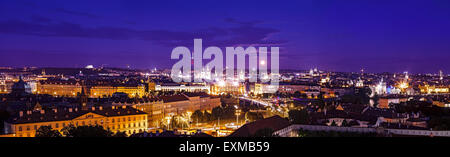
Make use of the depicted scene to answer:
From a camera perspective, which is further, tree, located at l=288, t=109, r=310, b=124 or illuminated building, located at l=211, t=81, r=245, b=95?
illuminated building, located at l=211, t=81, r=245, b=95

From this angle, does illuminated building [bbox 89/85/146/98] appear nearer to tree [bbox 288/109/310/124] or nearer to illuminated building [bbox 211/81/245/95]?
illuminated building [bbox 211/81/245/95]

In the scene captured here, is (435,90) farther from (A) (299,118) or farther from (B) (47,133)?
(B) (47,133)

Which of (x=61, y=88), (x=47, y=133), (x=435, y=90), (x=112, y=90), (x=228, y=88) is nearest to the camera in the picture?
(x=47, y=133)

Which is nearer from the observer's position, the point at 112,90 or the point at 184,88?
the point at 112,90

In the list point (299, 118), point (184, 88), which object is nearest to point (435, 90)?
point (184, 88)

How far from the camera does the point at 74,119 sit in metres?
22.1

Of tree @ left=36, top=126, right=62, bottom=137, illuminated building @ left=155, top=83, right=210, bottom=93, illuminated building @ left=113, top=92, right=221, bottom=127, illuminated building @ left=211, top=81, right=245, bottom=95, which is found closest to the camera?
tree @ left=36, top=126, right=62, bottom=137

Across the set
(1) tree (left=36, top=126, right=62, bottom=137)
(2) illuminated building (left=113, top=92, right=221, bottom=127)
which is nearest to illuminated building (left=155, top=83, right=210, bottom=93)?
(2) illuminated building (left=113, top=92, right=221, bottom=127)

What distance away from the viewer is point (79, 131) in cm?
1535

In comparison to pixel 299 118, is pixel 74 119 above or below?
above

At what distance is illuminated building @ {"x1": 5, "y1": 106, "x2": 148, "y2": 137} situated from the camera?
65.6ft

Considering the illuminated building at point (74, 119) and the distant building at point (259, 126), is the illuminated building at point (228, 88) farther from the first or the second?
the distant building at point (259, 126)

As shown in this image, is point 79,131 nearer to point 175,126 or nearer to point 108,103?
point 175,126

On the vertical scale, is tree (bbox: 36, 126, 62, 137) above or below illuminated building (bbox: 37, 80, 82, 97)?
below
